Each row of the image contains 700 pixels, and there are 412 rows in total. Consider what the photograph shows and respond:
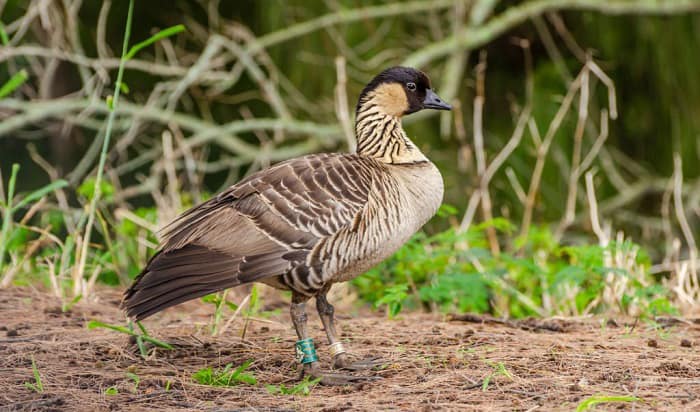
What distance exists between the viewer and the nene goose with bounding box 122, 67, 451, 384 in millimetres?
4090

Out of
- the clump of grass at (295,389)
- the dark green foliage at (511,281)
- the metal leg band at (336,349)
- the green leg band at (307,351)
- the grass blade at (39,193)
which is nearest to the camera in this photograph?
the clump of grass at (295,389)

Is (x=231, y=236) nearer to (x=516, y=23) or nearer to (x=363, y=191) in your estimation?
(x=363, y=191)

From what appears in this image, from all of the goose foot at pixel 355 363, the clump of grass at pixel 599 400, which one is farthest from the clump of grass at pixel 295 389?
the clump of grass at pixel 599 400

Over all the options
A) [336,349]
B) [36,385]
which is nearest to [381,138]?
[336,349]

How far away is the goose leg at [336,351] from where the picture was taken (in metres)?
4.28

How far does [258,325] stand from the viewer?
17.5 feet

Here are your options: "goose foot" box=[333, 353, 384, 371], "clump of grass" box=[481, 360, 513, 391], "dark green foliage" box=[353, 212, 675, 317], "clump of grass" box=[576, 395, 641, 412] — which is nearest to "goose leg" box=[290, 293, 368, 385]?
"goose foot" box=[333, 353, 384, 371]

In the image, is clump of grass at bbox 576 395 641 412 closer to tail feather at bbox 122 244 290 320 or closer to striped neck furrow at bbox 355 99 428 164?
tail feather at bbox 122 244 290 320

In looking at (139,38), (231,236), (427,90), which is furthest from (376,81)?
(139,38)

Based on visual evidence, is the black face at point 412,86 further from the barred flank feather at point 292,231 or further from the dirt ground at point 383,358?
the dirt ground at point 383,358

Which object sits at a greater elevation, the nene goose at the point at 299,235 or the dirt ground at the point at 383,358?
the nene goose at the point at 299,235

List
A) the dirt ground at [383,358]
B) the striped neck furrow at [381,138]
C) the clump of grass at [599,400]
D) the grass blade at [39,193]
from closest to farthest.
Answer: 1. the clump of grass at [599,400]
2. the dirt ground at [383,358]
3. the striped neck furrow at [381,138]
4. the grass blade at [39,193]

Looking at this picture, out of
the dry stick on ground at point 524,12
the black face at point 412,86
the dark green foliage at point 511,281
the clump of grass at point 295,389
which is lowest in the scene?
the dark green foliage at point 511,281

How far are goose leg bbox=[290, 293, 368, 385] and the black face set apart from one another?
1.27 m
